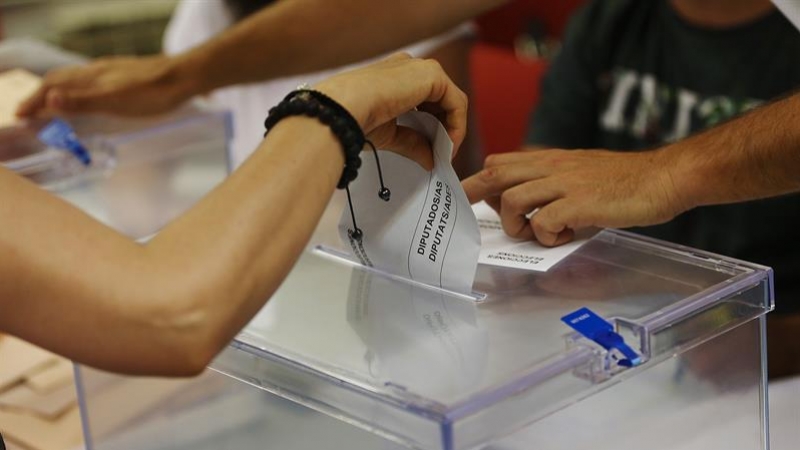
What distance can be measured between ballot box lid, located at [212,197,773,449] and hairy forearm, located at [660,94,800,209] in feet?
0.26

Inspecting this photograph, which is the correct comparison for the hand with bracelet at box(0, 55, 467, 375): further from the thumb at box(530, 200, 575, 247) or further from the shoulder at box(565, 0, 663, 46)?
the shoulder at box(565, 0, 663, 46)

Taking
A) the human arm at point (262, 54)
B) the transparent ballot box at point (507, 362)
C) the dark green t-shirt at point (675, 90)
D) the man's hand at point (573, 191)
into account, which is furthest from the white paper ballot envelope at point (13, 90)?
the dark green t-shirt at point (675, 90)

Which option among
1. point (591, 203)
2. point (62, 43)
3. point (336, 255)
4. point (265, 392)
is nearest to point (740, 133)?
point (591, 203)

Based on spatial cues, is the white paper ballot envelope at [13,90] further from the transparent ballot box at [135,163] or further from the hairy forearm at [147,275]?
the hairy forearm at [147,275]

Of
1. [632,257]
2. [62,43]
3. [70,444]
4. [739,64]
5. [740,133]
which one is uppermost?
[62,43]

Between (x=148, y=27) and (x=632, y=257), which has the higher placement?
(x=148, y=27)

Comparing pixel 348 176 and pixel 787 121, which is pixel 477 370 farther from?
pixel 787 121

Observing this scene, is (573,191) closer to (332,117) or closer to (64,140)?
(332,117)

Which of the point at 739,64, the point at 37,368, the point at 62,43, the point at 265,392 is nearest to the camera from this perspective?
the point at 265,392

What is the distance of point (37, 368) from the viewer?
1315 mm

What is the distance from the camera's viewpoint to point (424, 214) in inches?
36.6

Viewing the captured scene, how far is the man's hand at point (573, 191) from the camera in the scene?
3.37ft

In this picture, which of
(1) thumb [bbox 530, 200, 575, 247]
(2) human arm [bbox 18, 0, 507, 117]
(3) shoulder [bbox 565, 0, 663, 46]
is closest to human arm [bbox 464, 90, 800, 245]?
(1) thumb [bbox 530, 200, 575, 247]

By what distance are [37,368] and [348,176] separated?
0.63 metres
